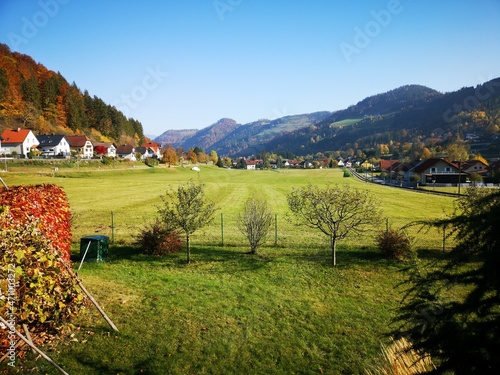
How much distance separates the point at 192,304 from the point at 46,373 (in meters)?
4.74

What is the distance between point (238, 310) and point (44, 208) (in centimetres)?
734

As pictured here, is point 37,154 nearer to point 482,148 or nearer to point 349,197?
point 349,197

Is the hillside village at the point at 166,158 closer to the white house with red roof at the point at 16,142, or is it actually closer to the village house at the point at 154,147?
the white house with red roof at the point at 16,142

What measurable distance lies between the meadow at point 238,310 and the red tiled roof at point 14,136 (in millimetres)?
87357

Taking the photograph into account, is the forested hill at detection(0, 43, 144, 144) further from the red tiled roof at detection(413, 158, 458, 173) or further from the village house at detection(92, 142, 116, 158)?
the red tiled roof at detection(413, 158, 458, 173)

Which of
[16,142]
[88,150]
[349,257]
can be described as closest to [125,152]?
[88,150]

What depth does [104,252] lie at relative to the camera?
610 inches

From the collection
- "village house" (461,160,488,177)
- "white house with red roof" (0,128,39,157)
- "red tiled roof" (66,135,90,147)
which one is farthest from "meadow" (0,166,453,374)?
"red tiled roof" (66,135,90,147)

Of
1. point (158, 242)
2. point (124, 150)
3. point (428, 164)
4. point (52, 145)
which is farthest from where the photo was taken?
point (124, 150)

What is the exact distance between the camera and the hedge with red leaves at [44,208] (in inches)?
320

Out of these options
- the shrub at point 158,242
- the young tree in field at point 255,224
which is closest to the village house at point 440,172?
the young tree in field at point 255,224

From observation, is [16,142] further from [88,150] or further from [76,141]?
[88,150]

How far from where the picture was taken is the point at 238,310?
10227 mm

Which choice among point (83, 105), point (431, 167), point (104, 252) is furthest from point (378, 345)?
point (83, 105)
